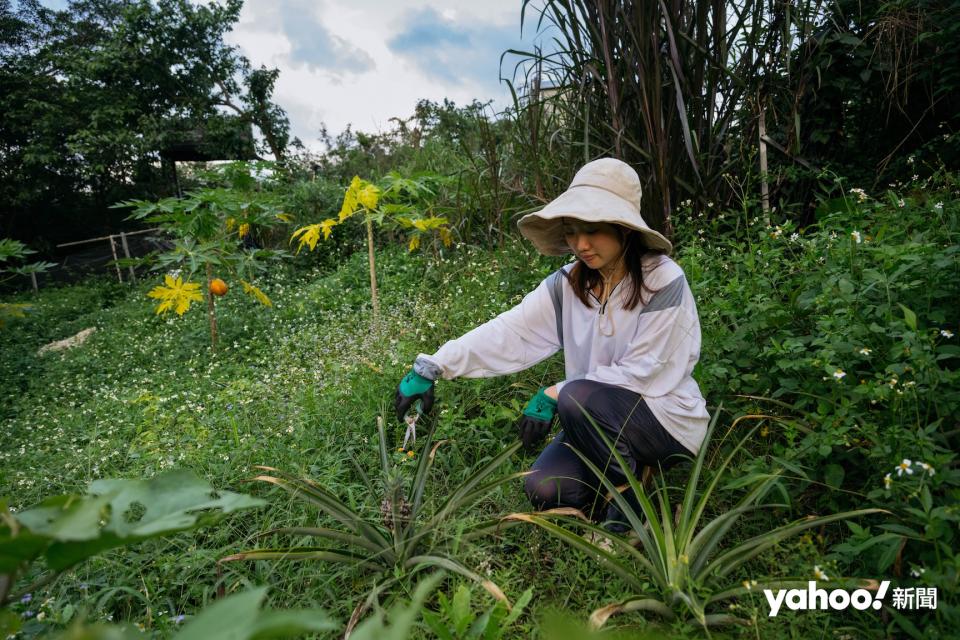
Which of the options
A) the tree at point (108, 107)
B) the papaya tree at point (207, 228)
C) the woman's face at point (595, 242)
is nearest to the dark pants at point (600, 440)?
the woman's face at point (595, 242)

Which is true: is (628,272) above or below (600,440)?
above

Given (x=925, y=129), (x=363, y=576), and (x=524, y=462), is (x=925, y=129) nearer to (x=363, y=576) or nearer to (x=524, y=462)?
(x=524, y=462)

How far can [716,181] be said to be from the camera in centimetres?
325

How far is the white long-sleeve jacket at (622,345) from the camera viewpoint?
1959 mm

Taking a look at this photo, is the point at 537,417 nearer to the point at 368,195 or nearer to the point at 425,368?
the point at 425,368

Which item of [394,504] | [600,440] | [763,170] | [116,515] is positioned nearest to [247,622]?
[116,515]

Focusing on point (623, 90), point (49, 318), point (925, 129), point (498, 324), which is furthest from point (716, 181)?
point (49, 318)

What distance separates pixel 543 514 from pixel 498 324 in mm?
777

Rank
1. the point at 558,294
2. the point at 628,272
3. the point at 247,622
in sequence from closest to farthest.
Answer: the point at 247,622
the point at 628,272
the point at 558,294

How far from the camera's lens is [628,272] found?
6.88ft

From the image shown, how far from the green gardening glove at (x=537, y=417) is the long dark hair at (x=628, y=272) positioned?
1.25 ft

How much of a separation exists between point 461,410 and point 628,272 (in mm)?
905

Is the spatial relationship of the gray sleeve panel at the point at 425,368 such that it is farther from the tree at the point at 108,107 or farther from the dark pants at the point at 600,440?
the tree at the point at 108,107

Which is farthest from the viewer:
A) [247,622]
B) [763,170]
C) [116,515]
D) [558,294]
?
[763,170]
